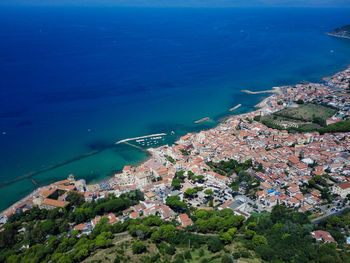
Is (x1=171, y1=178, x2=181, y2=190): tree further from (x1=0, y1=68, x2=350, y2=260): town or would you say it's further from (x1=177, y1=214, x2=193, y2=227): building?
(x1=177, y1=214, x2=193, y2=227): building

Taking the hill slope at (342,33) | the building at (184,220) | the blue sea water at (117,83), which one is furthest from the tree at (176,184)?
the hill slope at (342,33)

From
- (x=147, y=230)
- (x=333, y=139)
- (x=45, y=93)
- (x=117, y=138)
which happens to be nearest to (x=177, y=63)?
(x=45, y=93)

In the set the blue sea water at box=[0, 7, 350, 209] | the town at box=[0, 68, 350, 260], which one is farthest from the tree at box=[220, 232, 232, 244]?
the blue sea water at box=[0, 7, 350, 209]

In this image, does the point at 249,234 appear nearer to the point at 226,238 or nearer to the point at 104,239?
the point at 226,238

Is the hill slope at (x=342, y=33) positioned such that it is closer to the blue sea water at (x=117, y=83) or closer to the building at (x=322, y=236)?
the blue sea water at (x=117, y=83)

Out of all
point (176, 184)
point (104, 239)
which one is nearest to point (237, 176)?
point (176, 184)

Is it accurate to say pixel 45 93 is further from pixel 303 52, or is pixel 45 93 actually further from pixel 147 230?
pixel 303 52

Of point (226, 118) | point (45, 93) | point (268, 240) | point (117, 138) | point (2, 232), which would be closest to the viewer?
point (268, 240)

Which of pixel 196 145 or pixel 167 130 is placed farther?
pixel 167 130

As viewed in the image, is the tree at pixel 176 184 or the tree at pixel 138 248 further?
the tree at pixel 176 184
